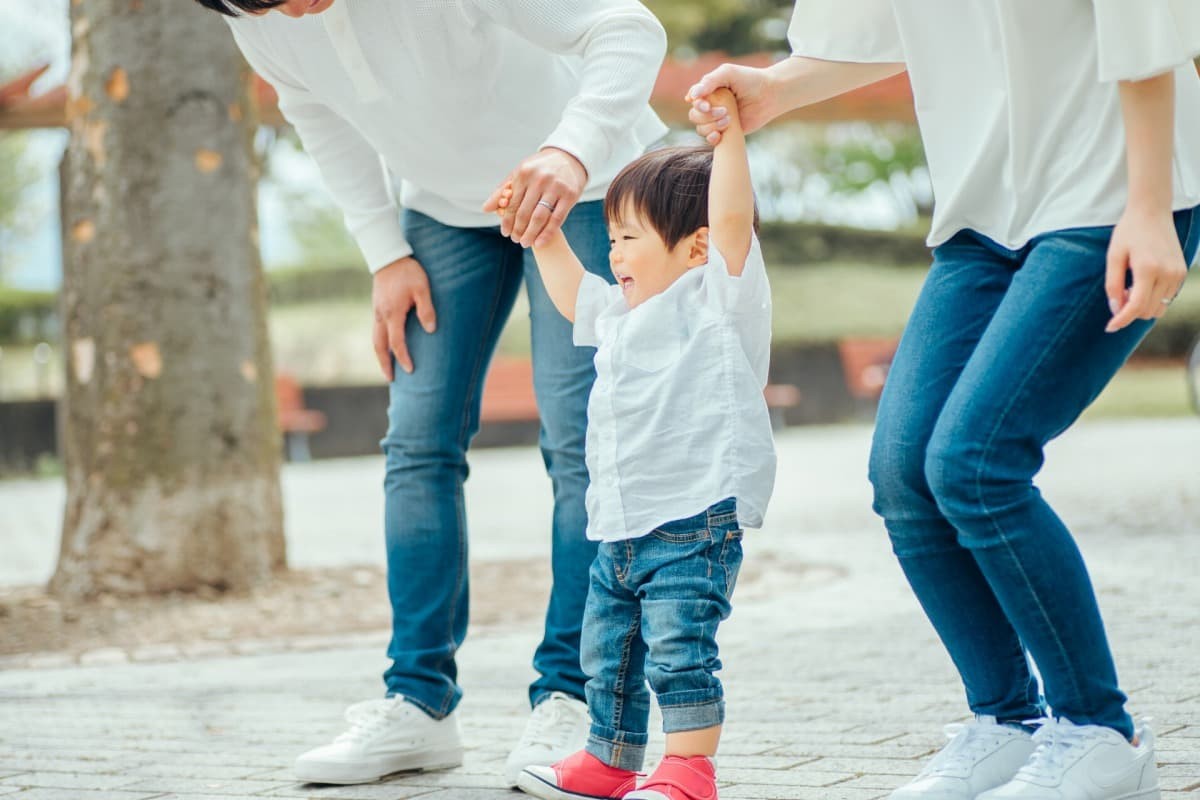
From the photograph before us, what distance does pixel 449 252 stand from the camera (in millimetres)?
3123

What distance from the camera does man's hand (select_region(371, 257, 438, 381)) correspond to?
308 cm

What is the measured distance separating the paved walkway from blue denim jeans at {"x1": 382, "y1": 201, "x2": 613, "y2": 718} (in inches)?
9.7

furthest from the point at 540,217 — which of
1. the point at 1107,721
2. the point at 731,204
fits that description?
the point at 1107,721

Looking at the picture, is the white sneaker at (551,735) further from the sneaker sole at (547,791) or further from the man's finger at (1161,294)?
the man's finger at (1161,294)

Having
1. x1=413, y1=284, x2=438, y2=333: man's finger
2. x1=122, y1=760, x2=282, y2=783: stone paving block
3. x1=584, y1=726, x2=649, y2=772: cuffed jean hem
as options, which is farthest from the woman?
x1=122, y1=760, x2=282, y2=783: stone paving block

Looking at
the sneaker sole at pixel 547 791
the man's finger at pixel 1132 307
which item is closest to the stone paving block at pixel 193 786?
the sneaker sole at pixel 547 791

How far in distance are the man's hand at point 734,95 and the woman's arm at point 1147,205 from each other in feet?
2.07

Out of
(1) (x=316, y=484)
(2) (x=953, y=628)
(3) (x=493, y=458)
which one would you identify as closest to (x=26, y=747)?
(2) (x=953, y=628)

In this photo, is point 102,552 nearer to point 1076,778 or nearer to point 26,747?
point 26,747

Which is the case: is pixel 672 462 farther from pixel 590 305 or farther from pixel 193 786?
pixel 193 786

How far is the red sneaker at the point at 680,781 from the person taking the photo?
7.55ft

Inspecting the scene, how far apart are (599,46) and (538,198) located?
0.42m

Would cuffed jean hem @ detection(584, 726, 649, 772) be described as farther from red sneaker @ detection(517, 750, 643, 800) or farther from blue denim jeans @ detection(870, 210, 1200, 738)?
blue denim jeans @ detection(870, 210, 1200, 738)

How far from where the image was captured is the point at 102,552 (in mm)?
5992
